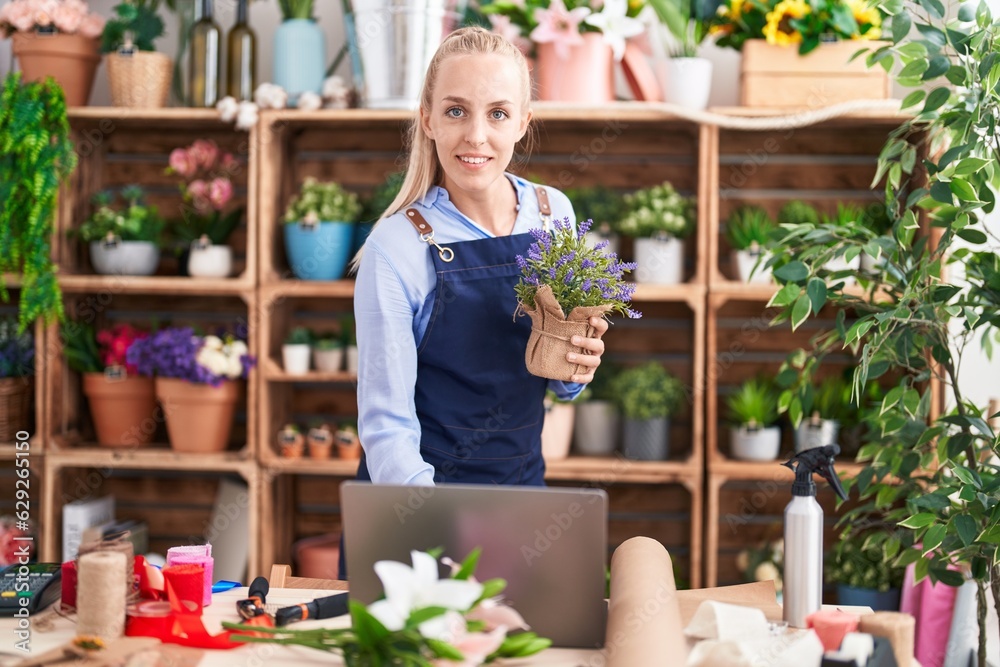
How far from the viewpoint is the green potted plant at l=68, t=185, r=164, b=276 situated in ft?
10.1

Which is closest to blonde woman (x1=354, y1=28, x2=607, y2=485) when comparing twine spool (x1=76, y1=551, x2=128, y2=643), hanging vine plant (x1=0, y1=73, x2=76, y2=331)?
twine spool (x1=76, y1=551, x2=128, y2=643)

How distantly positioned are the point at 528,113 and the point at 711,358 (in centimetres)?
139

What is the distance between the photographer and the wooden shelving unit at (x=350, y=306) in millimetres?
2961

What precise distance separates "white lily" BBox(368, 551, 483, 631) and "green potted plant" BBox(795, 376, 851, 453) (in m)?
2.16

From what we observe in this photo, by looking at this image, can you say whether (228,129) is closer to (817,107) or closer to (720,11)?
(720,11)

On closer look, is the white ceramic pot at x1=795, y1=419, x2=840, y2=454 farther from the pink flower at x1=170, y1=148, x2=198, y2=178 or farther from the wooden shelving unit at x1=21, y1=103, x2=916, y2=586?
the pink flower at x1=170, y1=148, x2=198, y2=178

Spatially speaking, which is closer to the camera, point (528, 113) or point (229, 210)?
point (528, 113)

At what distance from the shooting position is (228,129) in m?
3.34

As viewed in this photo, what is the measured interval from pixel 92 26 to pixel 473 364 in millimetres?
2080

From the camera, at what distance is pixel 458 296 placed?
1790 mm

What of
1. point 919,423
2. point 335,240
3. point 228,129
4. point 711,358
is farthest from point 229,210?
point 919,423

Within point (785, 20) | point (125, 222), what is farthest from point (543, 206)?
point (125, 222)

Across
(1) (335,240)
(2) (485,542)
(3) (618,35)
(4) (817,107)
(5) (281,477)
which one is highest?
(3) (618,35)

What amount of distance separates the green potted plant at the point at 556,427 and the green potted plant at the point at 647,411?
0.61 feet
